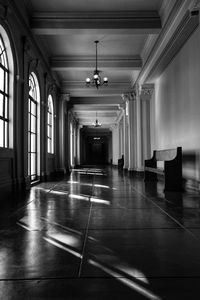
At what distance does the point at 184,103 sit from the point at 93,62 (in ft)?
15.3

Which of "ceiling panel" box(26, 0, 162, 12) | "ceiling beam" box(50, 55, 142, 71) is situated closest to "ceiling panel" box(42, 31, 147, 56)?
"ceiling beam" box(50, 55, 142, 71)

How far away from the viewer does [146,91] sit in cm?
1344

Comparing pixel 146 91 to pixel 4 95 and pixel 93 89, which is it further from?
pixel 4 95

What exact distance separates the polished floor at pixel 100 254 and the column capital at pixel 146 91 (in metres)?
9.46

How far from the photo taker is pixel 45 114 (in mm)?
10680

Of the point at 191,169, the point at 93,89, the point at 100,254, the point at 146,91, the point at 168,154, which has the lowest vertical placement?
the point at 100,254

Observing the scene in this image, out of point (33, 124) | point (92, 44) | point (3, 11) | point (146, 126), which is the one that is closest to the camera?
point (3, 11)

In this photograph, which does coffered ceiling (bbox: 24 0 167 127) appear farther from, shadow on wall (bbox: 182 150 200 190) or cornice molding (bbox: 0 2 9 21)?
shadow on wall (bbox: 182 150 200 190)

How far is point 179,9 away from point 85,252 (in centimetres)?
607

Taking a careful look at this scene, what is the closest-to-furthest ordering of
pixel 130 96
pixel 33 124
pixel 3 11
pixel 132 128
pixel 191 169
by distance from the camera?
1. pixel 3 11
2. pixel 191 169
3. pixel 33 124
4. pixel 132 128
5. pixel 130 96

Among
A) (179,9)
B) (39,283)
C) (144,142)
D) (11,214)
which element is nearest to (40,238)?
(39,283)

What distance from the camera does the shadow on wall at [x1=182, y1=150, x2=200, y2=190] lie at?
720 centimetres

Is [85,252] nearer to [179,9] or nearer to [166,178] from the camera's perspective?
[166,178]

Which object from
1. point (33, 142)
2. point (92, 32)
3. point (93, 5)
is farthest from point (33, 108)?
point (93, 5)
